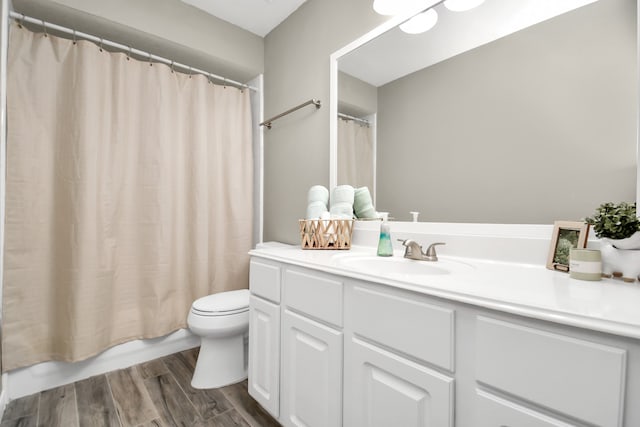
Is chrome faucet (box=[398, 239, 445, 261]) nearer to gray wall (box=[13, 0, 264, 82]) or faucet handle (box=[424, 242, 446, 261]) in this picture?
faucet handle (box=[424, 242, 446, 261])

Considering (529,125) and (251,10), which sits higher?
(251,10)

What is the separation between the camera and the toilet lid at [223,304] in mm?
1644

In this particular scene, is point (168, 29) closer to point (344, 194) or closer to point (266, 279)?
point (344, 194)

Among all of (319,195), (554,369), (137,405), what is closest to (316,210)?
(319,195)

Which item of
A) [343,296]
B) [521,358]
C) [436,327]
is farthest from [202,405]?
[521,358]

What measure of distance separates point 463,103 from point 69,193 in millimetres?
2112

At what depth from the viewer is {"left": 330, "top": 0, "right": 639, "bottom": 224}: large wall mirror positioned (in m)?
0.88

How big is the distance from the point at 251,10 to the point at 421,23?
1.28m

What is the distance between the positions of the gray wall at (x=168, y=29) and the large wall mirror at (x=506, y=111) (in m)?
1.10

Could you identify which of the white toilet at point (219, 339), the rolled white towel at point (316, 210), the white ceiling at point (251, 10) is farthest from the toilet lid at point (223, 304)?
the white ceiling at point (251, 10)

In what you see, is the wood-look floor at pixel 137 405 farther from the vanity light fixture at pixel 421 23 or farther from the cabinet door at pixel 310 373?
the vanity light fixture at pixel 421 23

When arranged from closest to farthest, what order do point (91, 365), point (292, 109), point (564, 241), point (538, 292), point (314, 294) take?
point (538, 292), point (564, 241), point (314, 294), point (91, 365), point (292, 109)

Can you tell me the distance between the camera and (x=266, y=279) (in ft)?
4.33

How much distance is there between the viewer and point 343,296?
0.97 m
